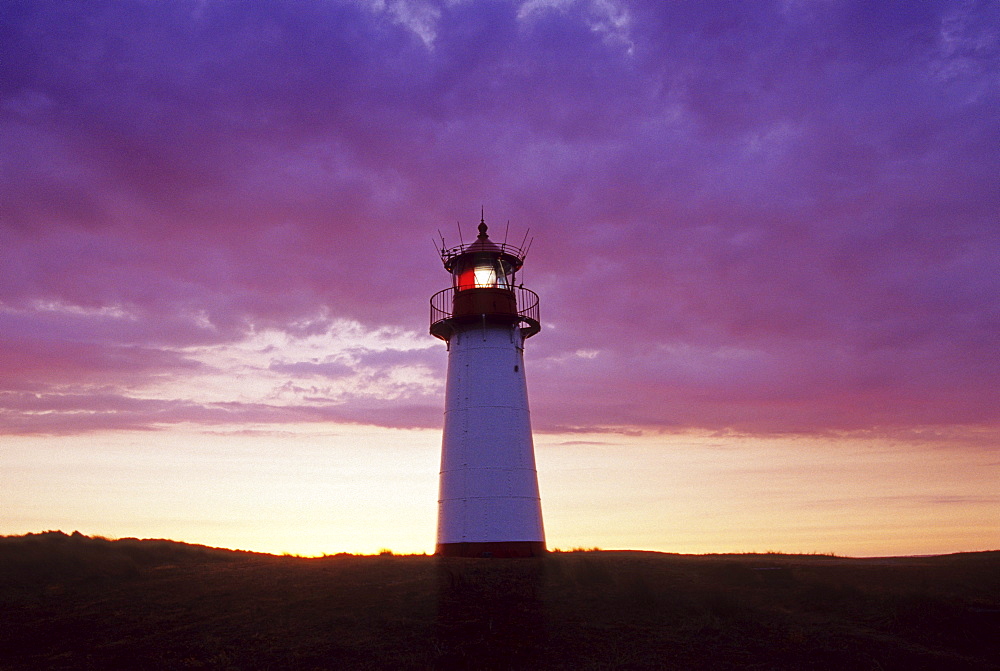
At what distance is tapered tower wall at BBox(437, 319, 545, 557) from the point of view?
1011 inches

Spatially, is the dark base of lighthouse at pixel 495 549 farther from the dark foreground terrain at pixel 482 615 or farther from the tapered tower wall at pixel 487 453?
the dark foreground terrain at pixel 482 615

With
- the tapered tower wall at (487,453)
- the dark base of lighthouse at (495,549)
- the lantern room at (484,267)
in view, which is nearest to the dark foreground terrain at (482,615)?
the dark base of lighthouse at (495,549)

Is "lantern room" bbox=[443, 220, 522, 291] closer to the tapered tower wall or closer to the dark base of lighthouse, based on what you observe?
the tapered tower wall

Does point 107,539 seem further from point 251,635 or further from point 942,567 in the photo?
point 942,567

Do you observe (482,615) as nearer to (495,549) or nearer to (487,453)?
(495,549)

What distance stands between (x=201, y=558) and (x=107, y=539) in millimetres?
5514

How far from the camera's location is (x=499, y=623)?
16.3m

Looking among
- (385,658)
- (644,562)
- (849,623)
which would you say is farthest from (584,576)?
(385,658)

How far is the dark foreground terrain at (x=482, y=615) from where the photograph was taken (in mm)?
14555

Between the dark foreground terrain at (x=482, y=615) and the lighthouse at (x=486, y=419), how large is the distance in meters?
1.96

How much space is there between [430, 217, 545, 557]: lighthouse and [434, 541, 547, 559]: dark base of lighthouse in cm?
3

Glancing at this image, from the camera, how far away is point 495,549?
82.9 feet

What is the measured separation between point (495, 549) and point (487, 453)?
333 cm

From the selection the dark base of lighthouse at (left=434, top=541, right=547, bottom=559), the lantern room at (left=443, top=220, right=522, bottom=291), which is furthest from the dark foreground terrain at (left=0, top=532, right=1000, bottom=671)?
the lantern room at (left=443, top=220, right=522, bottom=291)
